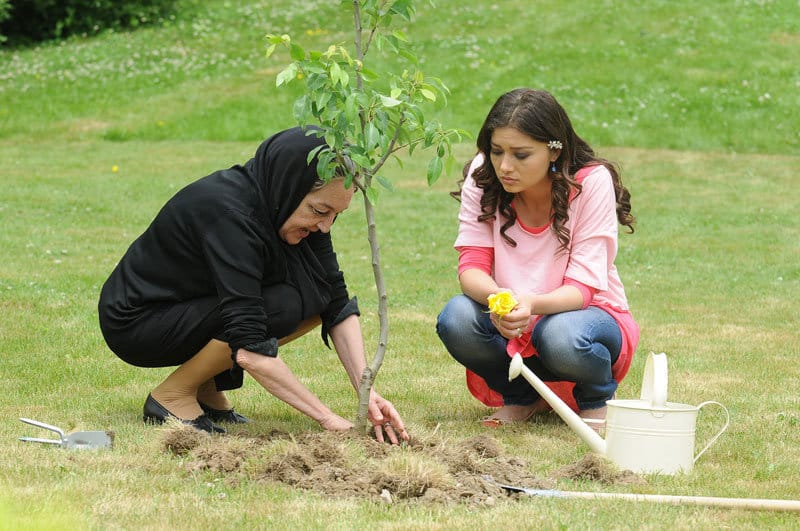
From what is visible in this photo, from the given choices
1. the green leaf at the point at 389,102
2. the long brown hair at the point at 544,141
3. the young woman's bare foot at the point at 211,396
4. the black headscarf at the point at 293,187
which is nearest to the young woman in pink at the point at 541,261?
the long brown hair at the point at 544,141

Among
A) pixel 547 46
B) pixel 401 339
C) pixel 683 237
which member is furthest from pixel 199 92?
pixel 401 339

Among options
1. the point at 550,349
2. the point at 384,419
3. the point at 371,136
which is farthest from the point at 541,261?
the point at 371,136

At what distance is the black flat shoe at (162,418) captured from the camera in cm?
436

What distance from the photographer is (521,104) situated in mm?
4211

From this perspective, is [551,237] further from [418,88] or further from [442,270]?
[442,270]

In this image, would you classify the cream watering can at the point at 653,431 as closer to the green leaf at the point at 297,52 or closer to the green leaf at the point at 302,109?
the green leaf at the point at 302,109

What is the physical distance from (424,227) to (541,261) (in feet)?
20.3

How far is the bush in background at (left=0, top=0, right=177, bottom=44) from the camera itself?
21750 mm

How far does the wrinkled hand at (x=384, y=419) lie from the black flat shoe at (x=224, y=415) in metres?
0.80

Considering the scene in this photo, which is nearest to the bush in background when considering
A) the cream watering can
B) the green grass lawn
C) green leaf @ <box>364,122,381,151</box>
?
the green grass lawn

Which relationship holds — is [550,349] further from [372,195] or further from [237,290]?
[237,290]

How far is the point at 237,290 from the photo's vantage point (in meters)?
3.99

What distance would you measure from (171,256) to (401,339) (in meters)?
2.29

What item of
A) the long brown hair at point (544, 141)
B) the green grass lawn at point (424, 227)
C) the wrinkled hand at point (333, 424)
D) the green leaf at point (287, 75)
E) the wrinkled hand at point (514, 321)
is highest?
the green leaf at point (287, 75)
